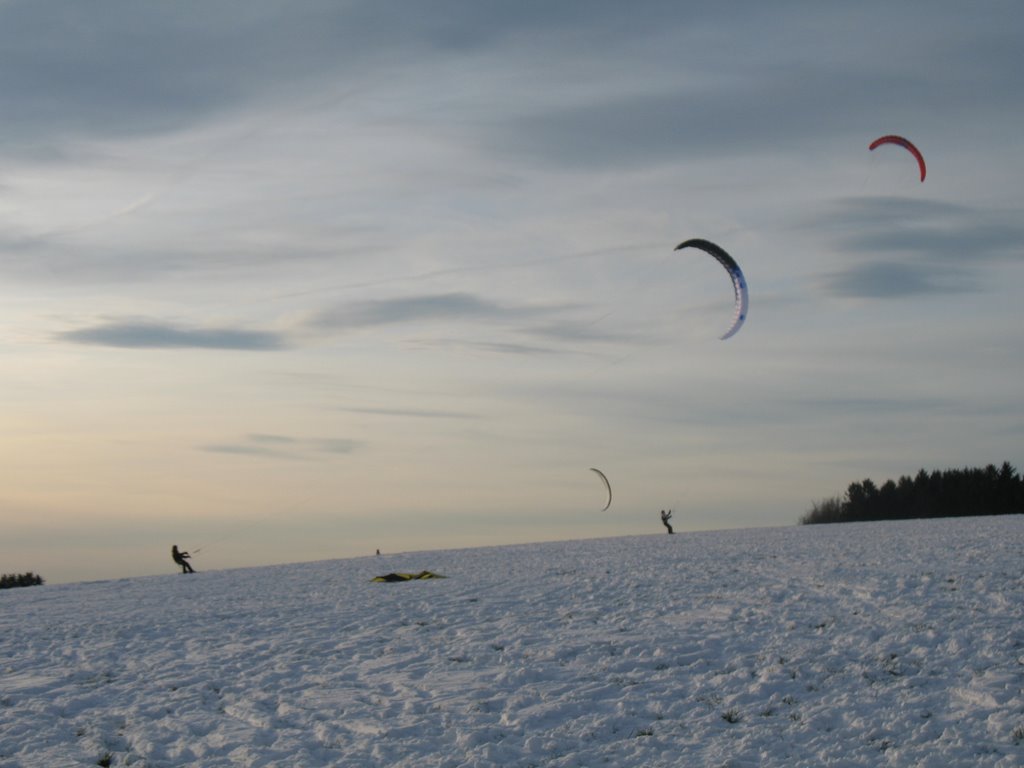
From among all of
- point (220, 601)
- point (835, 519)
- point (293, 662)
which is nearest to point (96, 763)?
point (293, 662)

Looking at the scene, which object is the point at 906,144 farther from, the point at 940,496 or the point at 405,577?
the point at 940,496

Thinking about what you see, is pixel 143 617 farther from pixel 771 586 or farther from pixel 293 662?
pixel 771 586

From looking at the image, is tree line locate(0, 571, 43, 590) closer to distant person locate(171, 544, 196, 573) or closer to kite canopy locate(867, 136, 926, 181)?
distant person locate(171, 544, 196, 573)

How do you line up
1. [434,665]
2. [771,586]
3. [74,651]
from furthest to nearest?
1. [771,586]
2. [74,651]
3. [434,665]

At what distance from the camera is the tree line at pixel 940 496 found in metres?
83.6

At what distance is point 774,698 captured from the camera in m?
13.8

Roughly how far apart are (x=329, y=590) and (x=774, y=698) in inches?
587

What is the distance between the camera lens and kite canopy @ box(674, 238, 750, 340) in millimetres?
27538

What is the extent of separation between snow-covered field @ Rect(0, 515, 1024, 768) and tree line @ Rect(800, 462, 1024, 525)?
207 ft

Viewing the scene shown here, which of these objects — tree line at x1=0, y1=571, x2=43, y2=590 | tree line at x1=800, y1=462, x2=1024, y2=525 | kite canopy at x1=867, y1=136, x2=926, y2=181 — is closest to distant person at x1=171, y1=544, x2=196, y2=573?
tree line at x1=0, y1=571, x2=43, y2=590

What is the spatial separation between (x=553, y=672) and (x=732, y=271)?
15548mm

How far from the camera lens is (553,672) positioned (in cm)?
1553

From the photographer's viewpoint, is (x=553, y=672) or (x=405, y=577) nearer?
(x=553, y=672)

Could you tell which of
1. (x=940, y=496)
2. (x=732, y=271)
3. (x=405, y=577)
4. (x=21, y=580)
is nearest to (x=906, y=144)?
(x=732, y=271)
